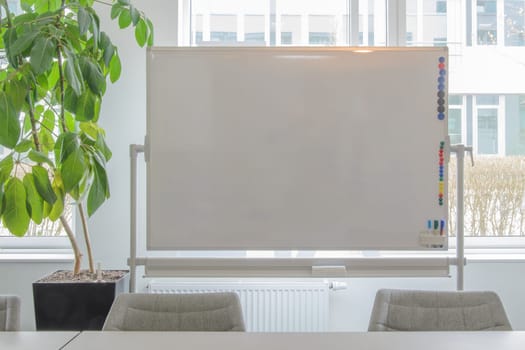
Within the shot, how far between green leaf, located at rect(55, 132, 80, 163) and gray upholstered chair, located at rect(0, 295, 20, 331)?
647mm

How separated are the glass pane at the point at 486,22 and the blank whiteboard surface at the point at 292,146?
40.0 inches

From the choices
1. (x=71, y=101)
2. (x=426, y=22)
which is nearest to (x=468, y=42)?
(x=426, y=22)

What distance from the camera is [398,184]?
8.13ft

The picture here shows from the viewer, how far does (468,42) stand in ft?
10.7

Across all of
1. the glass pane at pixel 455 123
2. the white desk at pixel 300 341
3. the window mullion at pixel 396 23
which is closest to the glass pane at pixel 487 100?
the glass pane at pixel 455 123

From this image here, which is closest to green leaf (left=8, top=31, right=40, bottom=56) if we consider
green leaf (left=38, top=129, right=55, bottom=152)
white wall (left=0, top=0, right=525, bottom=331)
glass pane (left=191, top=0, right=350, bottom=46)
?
green leaf (left=38, top=129, right=55, bottom=152)

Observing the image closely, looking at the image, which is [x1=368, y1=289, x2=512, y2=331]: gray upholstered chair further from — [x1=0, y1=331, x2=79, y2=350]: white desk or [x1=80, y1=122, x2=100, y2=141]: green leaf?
[x1=80, y1=122, x2=100, y2=141]: green leaf

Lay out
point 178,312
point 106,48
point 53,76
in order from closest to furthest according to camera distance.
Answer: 1. point 178,312
2. point 106,48
3. point 53,76

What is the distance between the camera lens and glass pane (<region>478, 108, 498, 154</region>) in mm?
3254

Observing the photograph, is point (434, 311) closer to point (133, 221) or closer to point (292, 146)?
point (292, 146)

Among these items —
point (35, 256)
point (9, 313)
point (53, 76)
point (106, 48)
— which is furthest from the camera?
point (35, 256)

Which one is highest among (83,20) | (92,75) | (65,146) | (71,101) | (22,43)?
(83,20)

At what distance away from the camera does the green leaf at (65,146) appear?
2.25 meters

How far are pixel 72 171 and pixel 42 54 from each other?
515mm
